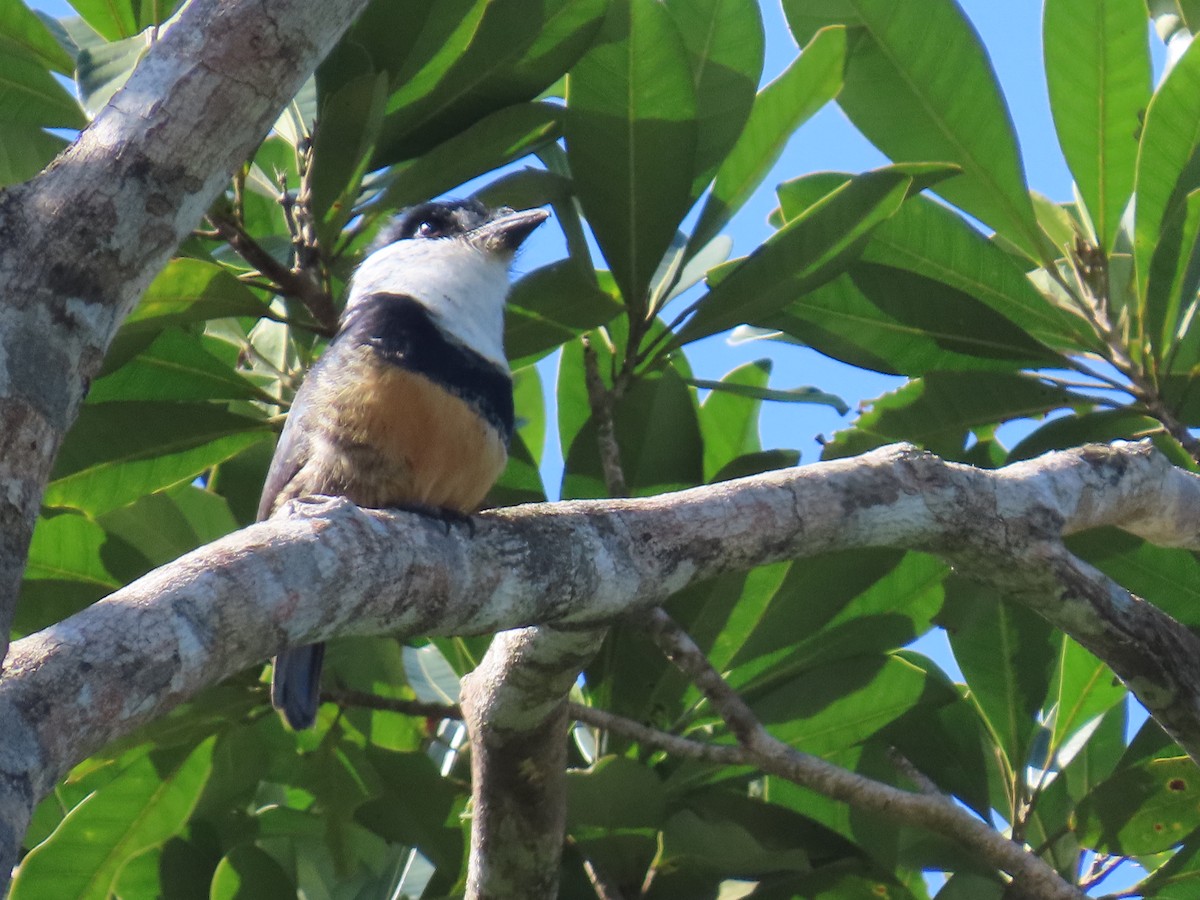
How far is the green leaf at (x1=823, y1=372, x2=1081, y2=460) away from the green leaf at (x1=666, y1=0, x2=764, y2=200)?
0.66m

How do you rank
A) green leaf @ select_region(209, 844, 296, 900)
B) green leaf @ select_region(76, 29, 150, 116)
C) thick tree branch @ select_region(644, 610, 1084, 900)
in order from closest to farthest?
green leaf @ select_region(76, 29, 150, 116)
thick tree branch @ select_region(644, 610, 1084, 900)
green leaf @ select_region(209, 844, 296, 900)

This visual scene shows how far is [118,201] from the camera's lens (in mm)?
1668

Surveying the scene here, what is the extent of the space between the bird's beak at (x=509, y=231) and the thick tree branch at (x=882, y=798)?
4.31ft

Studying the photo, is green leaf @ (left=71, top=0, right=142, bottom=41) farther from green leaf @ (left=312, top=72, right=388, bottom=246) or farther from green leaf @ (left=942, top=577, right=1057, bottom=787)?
green leaf @ (left=942, top=577, right=1057, bottom=787)

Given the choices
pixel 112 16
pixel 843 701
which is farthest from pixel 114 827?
pixel 112 16

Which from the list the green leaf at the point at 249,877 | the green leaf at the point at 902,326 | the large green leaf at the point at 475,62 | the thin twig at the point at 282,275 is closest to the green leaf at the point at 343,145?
the thin twig at the point at 282,275

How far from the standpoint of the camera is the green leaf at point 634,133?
2908 millimetres

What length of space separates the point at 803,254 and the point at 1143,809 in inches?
54.1

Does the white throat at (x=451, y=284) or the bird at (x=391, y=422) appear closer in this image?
the bird at (x=391, y=422)

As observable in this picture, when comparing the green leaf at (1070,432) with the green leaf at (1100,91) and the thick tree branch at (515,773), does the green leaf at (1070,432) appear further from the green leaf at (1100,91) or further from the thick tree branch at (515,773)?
the thick tree branch at (515,773)

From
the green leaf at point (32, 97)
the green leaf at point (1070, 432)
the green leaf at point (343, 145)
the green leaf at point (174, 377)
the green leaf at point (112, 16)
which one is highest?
the green leaf at point (112, 16)

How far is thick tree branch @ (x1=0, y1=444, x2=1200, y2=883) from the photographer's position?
127 centimetres

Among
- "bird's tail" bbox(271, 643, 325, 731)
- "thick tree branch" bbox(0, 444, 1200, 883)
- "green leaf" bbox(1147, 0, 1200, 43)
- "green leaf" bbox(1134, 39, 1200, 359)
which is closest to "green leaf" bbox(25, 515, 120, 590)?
"bird's tail" bbox(271, 643, 325, 731)

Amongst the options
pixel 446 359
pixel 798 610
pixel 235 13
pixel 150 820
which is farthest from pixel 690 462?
pixel 235 13
